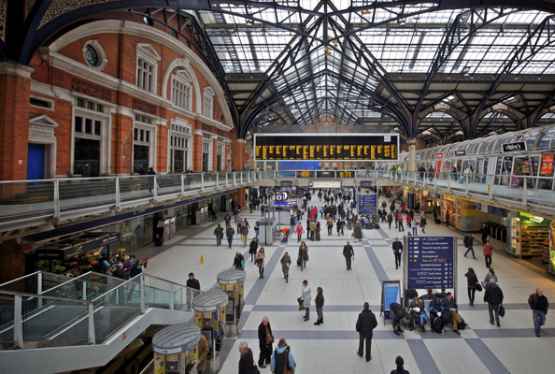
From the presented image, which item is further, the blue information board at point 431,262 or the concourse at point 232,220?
the blue information board at point 431,262

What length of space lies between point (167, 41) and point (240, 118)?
51.0 feet

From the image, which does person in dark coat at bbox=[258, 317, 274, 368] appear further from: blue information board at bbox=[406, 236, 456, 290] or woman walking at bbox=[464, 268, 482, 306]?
woman walking at bbox=[464, 268, 482, 306]

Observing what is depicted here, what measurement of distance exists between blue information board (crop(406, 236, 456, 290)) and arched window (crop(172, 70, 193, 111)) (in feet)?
58.5

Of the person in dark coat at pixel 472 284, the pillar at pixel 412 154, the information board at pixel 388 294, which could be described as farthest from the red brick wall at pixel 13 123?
the pillar at pixel 412 154

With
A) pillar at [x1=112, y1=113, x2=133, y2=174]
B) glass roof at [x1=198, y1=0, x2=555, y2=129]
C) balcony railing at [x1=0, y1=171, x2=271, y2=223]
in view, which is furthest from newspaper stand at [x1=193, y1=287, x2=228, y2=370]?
glass roof at [x1=198, y1=0, x2=555, y2=129]

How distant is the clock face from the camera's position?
45.5 feet

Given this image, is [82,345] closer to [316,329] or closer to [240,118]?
[316,329]

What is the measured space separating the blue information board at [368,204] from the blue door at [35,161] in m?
17.9

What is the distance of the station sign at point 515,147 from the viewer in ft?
48.3

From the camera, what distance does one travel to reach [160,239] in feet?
59.6

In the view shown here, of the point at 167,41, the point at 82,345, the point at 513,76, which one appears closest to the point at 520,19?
the point at 513,76

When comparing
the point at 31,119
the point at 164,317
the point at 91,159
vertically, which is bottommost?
the point at 164,317

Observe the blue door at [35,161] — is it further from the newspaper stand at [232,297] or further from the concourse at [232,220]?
the newspaper stand at [232,297]

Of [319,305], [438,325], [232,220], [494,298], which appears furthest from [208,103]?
[494,298]
